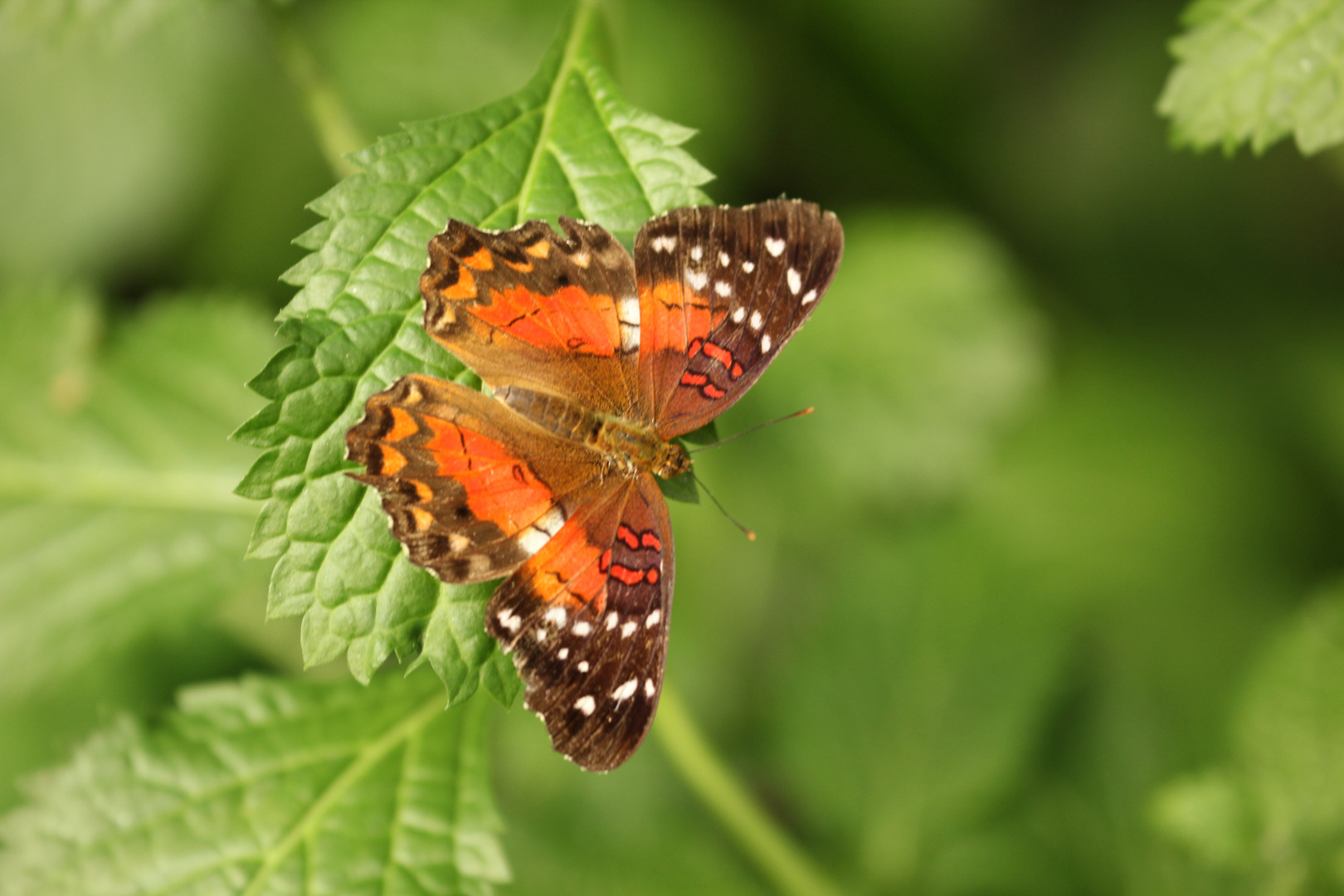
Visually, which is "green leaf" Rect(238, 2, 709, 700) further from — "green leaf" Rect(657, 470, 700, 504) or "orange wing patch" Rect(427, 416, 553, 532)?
"green leaf" Rect(657, 470, 700, 504)

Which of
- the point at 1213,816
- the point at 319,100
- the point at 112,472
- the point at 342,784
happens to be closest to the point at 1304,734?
the point at 1213,816

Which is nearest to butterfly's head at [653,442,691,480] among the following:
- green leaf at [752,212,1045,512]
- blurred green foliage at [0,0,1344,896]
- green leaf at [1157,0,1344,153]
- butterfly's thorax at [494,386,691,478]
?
butterfly's thorax at [494,386,691,478]

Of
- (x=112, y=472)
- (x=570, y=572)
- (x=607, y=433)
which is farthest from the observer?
(x=112, y=472)

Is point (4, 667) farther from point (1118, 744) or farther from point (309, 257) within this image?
point (1118, 744)

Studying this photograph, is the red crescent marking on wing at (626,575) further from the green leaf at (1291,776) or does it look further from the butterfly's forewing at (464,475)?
the green leaf at (1291,776)

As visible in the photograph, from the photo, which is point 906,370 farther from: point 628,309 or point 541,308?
point 541,308

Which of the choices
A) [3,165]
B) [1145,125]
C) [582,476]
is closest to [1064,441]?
[1145,125]
